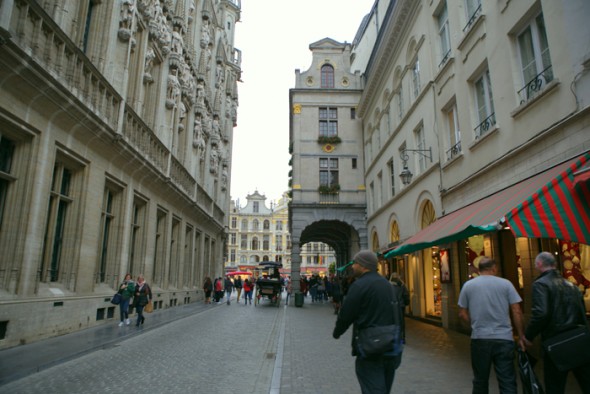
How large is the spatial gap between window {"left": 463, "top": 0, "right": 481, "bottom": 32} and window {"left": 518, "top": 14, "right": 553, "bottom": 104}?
2.35 metres

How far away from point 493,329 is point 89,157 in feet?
36.6

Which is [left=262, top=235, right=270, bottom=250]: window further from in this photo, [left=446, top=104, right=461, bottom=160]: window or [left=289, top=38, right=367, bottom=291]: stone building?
[left=446, top=104, right=461, bottom=160]: window

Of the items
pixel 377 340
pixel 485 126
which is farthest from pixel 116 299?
pixel 485 126

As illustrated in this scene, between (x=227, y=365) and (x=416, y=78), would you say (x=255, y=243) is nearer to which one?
(x=416, y=78)

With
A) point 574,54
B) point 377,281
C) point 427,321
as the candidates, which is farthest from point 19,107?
point 427,321

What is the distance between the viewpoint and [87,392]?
17.9ft

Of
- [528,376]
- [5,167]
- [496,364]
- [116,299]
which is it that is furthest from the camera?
[116,299]

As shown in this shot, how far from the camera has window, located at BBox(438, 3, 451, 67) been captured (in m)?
13.3

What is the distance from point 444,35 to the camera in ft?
44.9

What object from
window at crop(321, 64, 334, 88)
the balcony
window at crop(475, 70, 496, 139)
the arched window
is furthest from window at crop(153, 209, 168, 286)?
the arched window

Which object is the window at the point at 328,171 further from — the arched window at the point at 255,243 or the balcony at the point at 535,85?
the arched window at the point at 255,243

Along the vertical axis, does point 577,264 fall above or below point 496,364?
above

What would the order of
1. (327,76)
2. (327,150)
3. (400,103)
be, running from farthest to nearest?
(327,76)
(327,150)
(400,103)

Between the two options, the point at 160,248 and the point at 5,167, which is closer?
the point at 5,167
